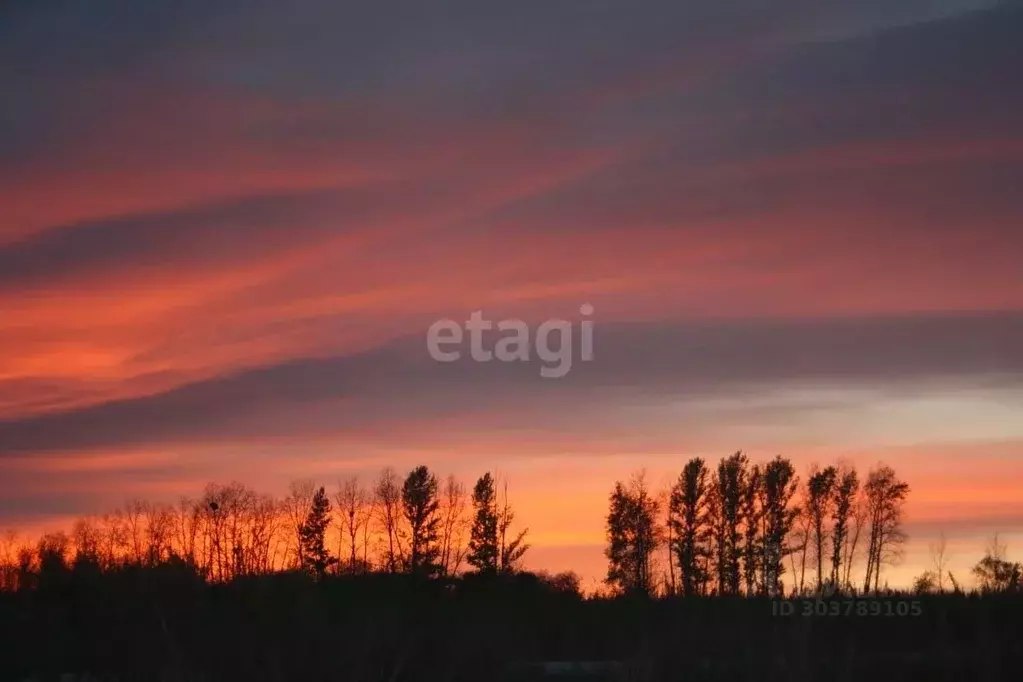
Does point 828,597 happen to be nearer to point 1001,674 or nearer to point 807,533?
point 1001,674

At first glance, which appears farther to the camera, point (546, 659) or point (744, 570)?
point (744, 570)

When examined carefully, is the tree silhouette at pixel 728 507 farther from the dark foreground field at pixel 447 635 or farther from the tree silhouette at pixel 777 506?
the dark foreground field at pixel 447 635

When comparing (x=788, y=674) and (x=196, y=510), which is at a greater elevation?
(x=196, y=510)

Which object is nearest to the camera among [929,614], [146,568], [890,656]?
[890,656]

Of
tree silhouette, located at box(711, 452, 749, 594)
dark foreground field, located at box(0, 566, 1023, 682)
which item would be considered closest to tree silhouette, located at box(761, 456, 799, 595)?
tree silhouette, located at box(711, 452, 749, 594)

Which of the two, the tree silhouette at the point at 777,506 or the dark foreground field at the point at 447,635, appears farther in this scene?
the tree silhouette at the point at 777,506

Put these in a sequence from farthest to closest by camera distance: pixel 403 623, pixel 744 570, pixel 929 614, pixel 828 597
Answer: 1. pixel 744 570
2. pixel 828 597
3. pixel 929 614
4. pixel 403 623

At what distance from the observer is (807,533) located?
72.1 meters

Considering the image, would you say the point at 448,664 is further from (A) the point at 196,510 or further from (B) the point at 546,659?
(A) the point at 196,510

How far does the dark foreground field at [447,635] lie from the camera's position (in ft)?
84.8

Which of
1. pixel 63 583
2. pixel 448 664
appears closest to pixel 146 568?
pixel 63 583

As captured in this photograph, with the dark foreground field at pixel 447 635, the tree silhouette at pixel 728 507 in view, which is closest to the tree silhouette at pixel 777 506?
the tree silhouette at pixel 728 507

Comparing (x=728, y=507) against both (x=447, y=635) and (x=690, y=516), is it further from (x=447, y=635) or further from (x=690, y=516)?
(x=447, y=635)

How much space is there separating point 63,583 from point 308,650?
51.2 feet
